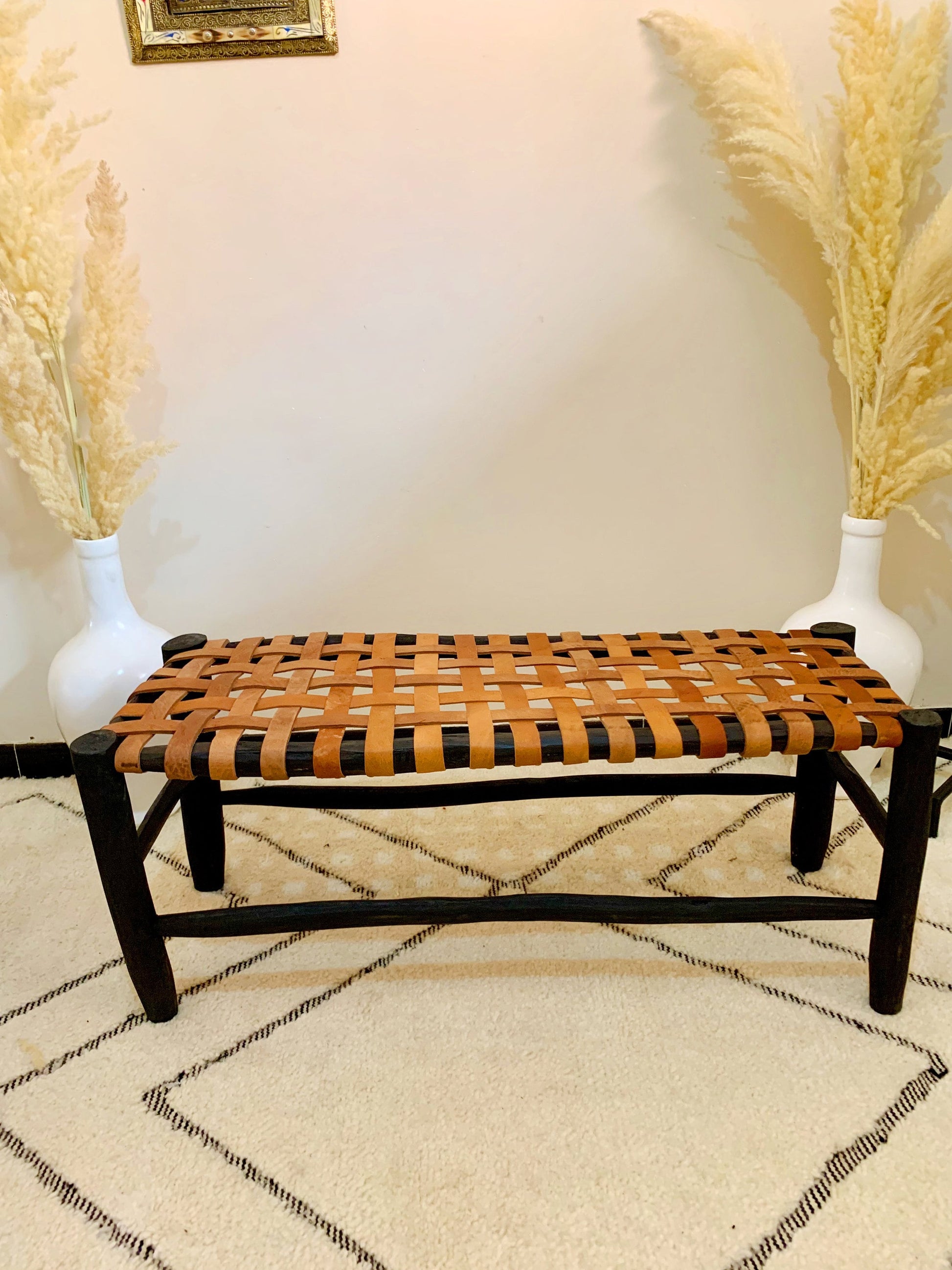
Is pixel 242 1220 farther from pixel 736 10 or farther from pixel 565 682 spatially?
pixel 736 10

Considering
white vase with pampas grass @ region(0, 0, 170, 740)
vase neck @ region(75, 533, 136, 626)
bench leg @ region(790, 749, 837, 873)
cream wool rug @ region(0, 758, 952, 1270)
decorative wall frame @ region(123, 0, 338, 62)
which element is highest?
decorative wall frame @ region(123, 0, 338, 62)

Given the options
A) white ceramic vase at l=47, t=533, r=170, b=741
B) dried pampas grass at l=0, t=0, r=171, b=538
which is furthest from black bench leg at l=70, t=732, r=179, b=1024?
dried pampas grass at l=0, t=0, r=171, b=538

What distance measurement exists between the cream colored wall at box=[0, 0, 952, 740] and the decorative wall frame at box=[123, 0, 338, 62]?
0.03 meters

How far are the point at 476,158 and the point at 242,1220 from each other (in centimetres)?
158

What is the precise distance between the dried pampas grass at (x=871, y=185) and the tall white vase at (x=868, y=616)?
1.9 inches

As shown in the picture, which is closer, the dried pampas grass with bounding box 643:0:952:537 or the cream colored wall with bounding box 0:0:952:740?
the dried pampas grass with bounding box 643:0:952:537

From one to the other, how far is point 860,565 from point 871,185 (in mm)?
628

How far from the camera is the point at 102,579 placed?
1.55 meters

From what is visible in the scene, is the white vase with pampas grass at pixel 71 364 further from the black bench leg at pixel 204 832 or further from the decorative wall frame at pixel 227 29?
the black bench leg at pixel 204 832

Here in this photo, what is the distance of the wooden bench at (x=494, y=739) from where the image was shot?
1.06 meters

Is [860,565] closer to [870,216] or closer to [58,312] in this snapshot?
[870,216]

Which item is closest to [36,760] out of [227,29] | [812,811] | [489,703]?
[489,703]

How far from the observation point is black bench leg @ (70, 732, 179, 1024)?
1.07 m

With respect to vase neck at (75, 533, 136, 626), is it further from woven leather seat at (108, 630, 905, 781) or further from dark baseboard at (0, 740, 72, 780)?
dark baseboard at (0, 740, 72, 780)
